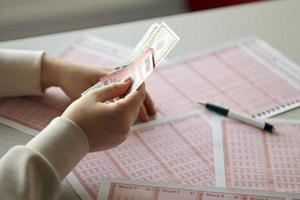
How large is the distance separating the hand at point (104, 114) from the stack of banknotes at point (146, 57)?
0.03m

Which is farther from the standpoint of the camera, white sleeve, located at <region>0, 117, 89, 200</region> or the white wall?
the white wall

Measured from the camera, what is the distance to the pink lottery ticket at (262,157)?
0.73 metres

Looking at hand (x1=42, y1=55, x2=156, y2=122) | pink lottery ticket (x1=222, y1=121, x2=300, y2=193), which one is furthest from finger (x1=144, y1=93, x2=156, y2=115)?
pink lottery ticket (x1=222, y1=121, x2=300, y2=193)

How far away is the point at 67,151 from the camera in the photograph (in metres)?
0.69

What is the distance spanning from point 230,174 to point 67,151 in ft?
0.78

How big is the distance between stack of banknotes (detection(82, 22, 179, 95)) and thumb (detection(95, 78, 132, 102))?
0.03 feet

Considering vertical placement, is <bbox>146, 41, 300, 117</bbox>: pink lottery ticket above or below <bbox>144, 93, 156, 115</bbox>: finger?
above

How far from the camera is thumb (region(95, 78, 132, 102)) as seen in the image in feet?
2.44

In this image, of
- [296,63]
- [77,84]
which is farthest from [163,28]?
[296,63]

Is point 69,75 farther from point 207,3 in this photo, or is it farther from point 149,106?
point 207,3

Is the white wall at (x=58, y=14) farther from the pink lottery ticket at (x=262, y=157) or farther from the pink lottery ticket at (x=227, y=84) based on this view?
the pink lottery ticket at (x=262, y=157)

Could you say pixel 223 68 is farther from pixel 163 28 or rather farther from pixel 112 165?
pixel 112 165

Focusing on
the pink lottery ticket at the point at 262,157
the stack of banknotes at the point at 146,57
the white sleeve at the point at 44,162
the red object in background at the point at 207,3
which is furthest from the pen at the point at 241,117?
the red object in background at the point at 207,3

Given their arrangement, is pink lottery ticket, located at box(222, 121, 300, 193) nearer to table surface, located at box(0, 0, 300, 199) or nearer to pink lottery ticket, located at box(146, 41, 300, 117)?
pink lottery ticket, located at box(146, 41, 300, 117)
